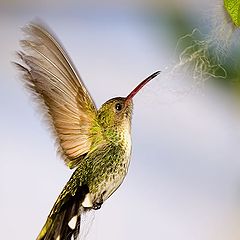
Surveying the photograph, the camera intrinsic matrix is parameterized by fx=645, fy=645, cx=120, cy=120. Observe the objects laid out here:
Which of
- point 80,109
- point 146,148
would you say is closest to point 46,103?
point 80,109

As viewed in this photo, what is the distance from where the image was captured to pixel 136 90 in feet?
2.61

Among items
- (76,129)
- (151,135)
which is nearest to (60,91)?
(76,129)

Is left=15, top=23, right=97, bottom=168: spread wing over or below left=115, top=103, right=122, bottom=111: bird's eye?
over

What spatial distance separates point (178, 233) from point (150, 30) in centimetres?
27

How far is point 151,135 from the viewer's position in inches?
32.9

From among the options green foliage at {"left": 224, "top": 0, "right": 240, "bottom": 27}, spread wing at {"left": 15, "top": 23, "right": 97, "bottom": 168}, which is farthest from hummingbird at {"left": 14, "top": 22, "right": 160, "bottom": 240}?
green foliage at {"left": 224, "top": 0, "right": 240, "bottom": 27}

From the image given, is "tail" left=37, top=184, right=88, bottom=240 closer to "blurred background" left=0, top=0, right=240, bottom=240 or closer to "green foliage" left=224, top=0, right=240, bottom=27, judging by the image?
"blurred background" left=0, top=0, right=240, bottom=240

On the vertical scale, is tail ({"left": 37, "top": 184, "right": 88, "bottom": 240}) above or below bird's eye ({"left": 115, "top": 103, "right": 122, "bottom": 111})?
below

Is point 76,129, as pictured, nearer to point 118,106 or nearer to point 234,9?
point 118,106

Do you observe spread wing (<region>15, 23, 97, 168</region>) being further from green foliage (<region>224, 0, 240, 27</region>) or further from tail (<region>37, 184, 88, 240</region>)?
green foliage (<region>224, 0, 240, 27</region>)

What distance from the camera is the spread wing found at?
741 mm

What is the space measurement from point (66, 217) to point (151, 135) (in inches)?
6.7

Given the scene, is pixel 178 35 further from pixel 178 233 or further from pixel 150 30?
pixel 178 233

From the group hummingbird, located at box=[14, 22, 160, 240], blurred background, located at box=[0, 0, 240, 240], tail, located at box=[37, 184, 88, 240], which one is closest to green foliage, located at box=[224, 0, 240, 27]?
blurred background, located at box=[0, 0, 240, 240]
